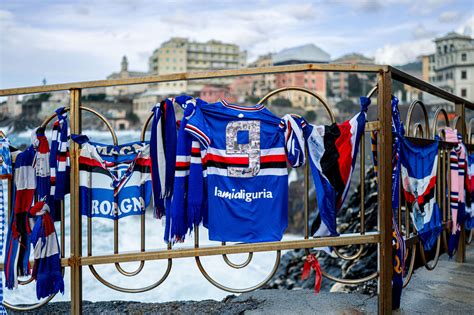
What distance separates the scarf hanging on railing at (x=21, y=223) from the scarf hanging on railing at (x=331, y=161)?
6.00 feet

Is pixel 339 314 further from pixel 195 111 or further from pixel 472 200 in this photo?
pixel 472 200

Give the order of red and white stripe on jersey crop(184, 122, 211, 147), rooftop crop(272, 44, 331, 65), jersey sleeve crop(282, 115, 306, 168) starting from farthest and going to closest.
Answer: rooftop crop(272, 44, 331, 65) → jersey sleeve crop(282, 115, 306, 168) → red and white stripe on jersey crop(184, 122, 211, 147)

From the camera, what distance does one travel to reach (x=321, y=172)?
3.38 metres

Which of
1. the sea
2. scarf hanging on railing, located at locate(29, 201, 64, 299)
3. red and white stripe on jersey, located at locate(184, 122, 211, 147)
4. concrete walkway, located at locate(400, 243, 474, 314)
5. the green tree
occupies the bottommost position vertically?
the sea

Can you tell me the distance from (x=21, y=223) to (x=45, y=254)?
0.97ft

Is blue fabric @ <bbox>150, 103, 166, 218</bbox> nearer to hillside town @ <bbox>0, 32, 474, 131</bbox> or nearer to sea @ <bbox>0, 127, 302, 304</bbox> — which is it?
sea @ <bbox>0, 127, 302, 304</bbox>

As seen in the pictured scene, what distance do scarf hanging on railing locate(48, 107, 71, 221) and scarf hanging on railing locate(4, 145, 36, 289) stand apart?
0.57ft

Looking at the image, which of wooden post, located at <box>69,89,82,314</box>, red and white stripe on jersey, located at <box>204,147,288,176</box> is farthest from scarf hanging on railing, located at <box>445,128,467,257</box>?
wooden post, located at <box>69,89,82,314</box>

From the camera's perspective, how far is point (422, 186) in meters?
4.09

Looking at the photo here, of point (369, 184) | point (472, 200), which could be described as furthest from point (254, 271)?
point (472, 200)

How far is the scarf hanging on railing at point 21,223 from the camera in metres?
3.55

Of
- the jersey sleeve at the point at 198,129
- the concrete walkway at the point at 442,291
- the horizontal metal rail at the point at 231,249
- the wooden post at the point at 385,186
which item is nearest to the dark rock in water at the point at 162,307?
the horizontal metal rail at the point at 231,249

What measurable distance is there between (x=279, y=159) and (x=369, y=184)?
1191 centimetres

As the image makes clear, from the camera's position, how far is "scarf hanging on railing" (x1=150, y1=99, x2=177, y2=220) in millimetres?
3328
